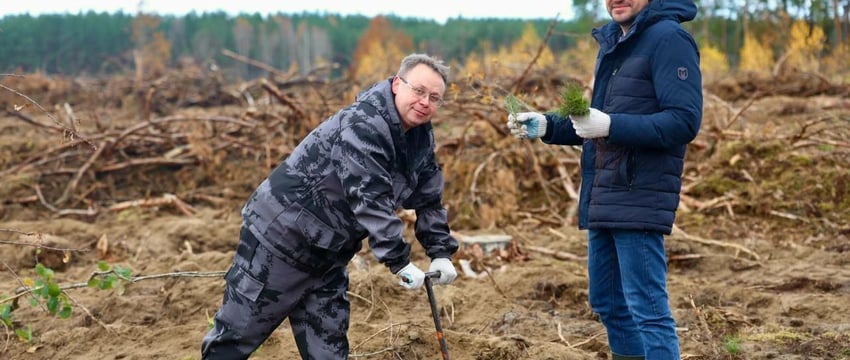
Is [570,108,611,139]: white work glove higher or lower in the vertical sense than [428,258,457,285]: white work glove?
higher

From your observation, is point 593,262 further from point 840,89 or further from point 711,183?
point 840,89

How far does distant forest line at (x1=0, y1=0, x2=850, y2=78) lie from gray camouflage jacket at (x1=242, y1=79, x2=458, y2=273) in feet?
124

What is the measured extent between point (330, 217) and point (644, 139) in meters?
1.15

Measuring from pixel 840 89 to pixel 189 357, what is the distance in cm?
1484

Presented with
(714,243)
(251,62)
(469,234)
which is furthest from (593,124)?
(251,62)

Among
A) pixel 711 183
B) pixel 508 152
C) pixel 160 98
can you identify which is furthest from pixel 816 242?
pixel 160 98

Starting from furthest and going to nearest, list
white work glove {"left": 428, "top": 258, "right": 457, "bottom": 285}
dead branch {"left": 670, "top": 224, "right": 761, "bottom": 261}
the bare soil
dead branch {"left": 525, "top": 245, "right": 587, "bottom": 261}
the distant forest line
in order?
the distant forest line → dead branch {"left": 525, "top": 245, "right": 587, "bottom": 261} → dead branch {"left": 670, "top": 224, "right": 761, "bottom": 261} → the bare soil → white work glove {"left": 428, "top": 258, "right": 457, "bottom": 285}

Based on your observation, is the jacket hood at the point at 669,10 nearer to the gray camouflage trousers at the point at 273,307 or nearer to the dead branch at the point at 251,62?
the gray camouflage trousers at the point at 273,307

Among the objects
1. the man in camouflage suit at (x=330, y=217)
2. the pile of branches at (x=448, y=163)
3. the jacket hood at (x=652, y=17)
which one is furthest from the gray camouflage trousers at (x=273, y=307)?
the pile of branches at (x=448, y=163)

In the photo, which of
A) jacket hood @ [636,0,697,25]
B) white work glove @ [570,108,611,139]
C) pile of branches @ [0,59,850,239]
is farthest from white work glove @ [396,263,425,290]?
pile of branches @ [0,59,850,239]

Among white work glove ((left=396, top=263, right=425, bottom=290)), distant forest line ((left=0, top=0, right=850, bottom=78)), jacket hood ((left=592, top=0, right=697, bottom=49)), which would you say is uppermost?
jacket hood ((left=592, top=0, right=697, bottom=49))

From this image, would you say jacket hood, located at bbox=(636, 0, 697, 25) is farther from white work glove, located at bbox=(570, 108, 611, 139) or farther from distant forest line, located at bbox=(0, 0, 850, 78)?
distant forest line, located at bbox=(0, 0, 850, 78)

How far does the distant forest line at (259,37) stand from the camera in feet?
157

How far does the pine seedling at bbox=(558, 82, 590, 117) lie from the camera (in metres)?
2.87
